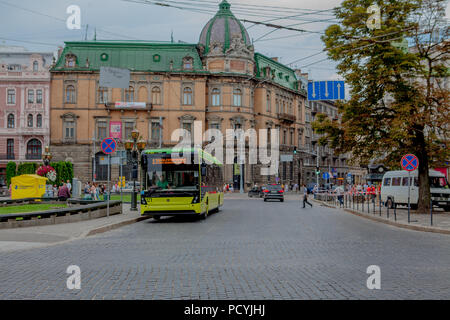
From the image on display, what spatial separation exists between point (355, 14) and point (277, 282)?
1972 cm

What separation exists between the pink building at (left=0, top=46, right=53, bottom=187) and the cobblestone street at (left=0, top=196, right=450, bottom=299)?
169 ft

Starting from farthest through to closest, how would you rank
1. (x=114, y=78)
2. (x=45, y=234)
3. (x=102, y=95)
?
(x=102, y=95) → (x=114, y=78) → (x=45, y=234)

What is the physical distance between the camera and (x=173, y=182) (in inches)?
845

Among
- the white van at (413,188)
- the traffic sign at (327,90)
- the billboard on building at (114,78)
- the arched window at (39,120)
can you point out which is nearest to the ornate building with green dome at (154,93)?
the arched window at (39,120)

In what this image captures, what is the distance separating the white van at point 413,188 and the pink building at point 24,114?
150 feet

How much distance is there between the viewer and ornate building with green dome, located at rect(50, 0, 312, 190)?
210 ft

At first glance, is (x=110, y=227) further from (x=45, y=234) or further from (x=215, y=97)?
(x=215, y=97)

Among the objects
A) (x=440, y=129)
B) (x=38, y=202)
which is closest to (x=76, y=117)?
(x=38, y=202)

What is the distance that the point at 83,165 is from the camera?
2509 inches

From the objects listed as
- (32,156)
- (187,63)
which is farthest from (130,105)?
(32,156)

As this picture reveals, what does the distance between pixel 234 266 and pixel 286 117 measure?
224 ft

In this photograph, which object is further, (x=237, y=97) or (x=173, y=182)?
(x=237, y=97)

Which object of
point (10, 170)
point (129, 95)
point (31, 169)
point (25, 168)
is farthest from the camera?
point (129, 95)
